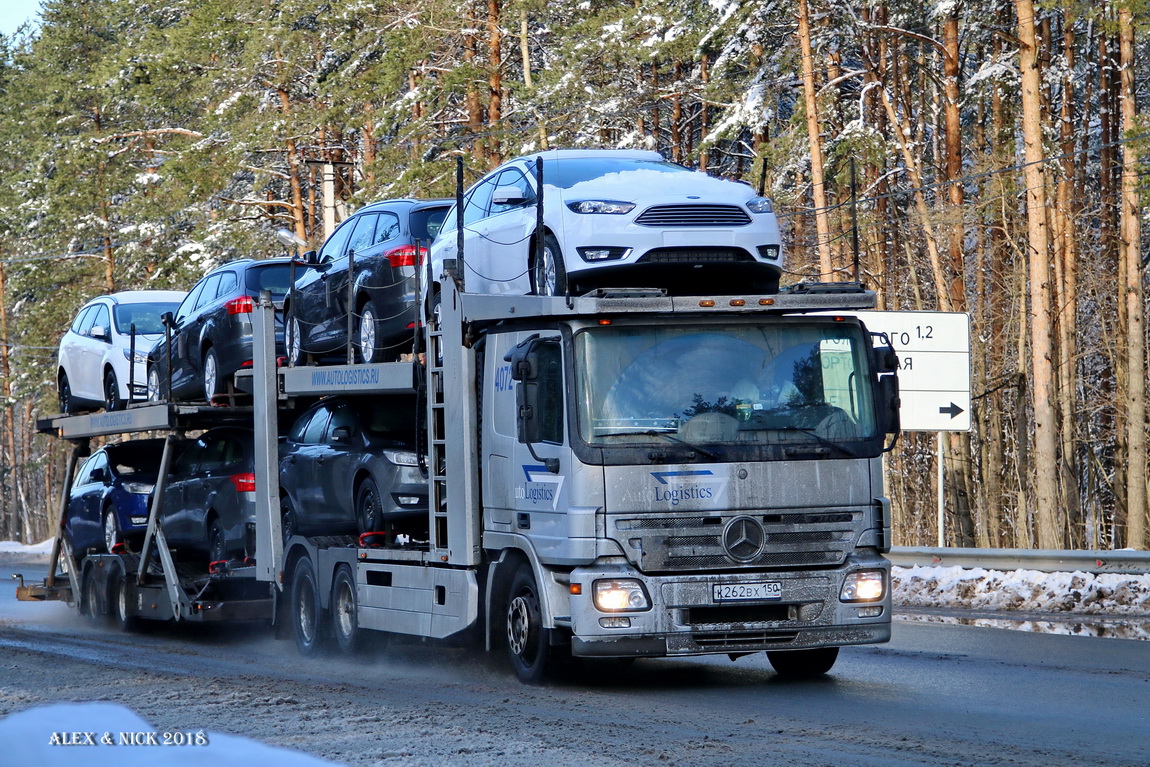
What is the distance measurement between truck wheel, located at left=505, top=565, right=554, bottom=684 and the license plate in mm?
1104

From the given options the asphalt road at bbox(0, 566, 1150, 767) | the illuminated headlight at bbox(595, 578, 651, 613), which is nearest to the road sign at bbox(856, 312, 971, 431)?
the asphalt road at bbox(0, 566, 1150, 767)

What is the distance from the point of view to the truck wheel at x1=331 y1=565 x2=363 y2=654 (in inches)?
476

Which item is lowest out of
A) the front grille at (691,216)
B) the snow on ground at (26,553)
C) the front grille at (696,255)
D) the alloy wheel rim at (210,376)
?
the snow on ground at (26,553)

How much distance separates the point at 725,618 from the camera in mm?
9375

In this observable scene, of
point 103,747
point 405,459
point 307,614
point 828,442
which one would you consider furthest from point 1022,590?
point 103,747

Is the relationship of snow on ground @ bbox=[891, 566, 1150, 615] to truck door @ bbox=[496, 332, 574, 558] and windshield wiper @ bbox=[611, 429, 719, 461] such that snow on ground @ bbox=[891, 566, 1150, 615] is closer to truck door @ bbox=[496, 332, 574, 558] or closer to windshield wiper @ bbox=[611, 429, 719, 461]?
windshield wiper @ bbox=[611, 429, 719, 461]

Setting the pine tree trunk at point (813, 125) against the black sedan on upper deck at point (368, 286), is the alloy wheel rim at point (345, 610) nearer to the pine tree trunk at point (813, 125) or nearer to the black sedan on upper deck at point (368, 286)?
the black sedan on upper deck at point (368, 286)

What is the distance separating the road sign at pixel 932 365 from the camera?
20.6 metres

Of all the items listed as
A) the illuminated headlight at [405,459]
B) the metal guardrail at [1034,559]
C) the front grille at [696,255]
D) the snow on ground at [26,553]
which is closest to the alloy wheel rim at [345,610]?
the illuminated headlight at [405,459]

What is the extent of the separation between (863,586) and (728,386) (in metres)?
1.54

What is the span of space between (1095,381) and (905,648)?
73.0 feet

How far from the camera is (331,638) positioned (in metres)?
12.6

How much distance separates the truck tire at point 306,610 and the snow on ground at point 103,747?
19.6 ft

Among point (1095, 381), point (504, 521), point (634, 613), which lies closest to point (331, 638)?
point (504, 521)
